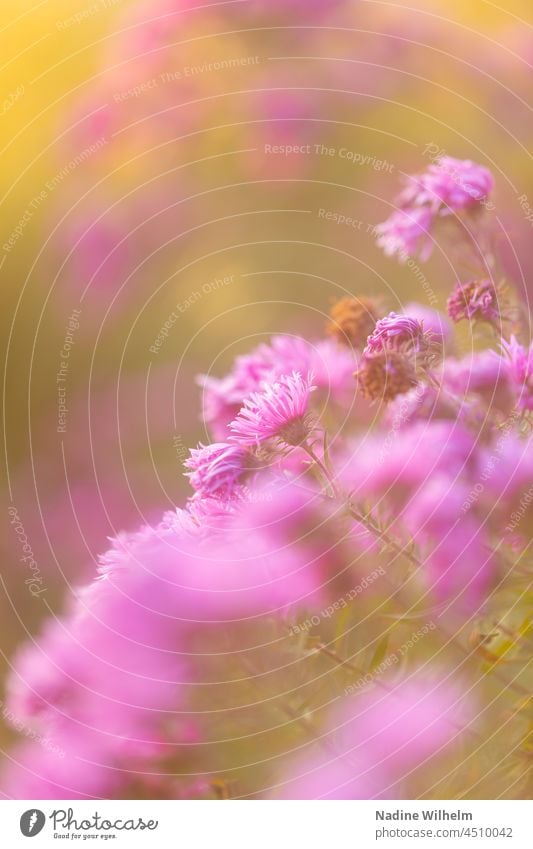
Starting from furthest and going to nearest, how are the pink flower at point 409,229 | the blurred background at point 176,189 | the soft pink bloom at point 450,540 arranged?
the blurred background at point 176,189 → the pink flower at point 409,229 → the soft pink bloom at point 450,540

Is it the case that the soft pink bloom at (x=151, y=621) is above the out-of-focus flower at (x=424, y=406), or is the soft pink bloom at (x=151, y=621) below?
below

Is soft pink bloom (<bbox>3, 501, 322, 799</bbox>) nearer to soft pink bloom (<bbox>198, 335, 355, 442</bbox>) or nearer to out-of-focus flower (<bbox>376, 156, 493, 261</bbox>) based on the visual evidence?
soft pink bloom (<bbox>198, 335, 355, 442</bbox>)

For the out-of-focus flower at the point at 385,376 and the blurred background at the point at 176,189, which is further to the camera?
the blurred background at the point at 176,189

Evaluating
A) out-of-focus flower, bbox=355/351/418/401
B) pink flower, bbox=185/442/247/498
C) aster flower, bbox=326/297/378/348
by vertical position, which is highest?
aster flower, bbox=326/297/378/348

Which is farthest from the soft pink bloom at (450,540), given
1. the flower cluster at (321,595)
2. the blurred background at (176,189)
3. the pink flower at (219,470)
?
the blurred background at (176,189)

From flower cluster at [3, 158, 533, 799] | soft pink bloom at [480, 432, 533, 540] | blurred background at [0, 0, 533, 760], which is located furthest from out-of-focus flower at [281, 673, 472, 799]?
A: blurred background at [0, 0, 533, 760]

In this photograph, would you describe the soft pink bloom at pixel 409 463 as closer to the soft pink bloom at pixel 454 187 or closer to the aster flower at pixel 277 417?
the aster flower at pixel 277 417

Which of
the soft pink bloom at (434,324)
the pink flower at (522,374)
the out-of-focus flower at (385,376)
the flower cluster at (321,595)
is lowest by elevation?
the flower cluster at (321,595)
